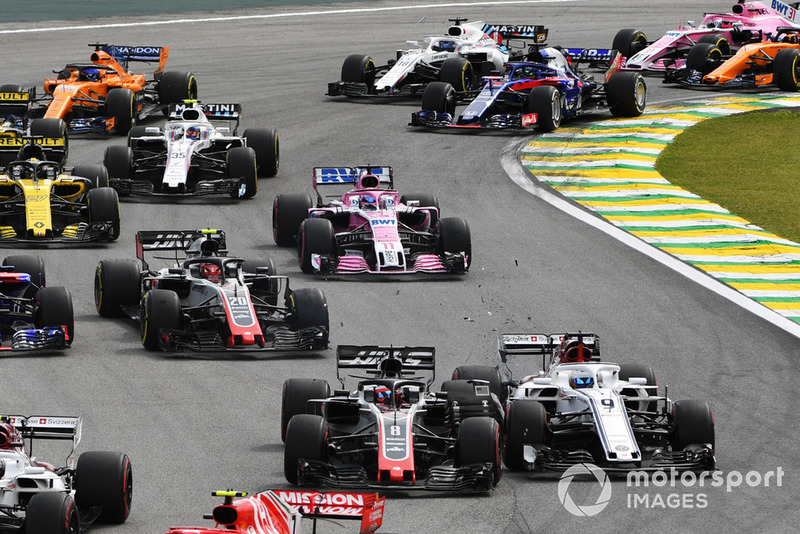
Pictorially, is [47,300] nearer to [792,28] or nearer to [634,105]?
[634,105]

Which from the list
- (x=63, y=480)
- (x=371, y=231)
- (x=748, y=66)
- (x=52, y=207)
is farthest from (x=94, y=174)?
(x=748, y=66)

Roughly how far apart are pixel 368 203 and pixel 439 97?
1202cm

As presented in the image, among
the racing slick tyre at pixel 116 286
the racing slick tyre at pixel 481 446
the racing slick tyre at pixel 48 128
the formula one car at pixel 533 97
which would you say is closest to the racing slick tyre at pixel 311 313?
the racing slick tyre at pixel 116 286

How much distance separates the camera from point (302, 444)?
17250mm

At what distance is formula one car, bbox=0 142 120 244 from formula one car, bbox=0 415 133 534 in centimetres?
1344

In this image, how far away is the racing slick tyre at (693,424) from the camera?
1814 centimetres

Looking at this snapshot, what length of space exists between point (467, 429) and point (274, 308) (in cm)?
703

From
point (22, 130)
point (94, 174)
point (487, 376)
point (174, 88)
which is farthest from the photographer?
point (174, 88)

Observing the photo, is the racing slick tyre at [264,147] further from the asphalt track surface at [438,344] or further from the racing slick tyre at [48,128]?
the racing slick tyre at [48,128]

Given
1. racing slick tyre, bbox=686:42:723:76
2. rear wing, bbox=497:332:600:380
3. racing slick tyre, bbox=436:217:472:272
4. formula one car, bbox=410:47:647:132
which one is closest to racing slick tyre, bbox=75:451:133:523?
rear wing, bbox=497:332:600:380

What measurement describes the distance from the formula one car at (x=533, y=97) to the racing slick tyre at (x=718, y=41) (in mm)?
4842

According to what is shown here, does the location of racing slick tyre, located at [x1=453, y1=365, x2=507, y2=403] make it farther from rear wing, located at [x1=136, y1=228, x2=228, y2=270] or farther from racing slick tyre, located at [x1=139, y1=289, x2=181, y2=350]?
rear wing, located at [x1=136, y1=228, x2=228, y2=270]

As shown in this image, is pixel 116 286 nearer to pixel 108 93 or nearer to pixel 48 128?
pixel 48 128

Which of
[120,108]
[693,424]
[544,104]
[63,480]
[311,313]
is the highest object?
[63,480]
